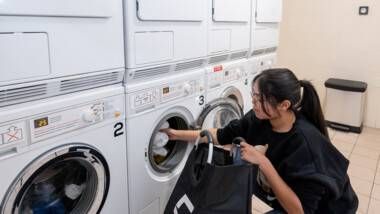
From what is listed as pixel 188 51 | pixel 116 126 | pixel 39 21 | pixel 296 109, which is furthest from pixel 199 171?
pixel 39 21

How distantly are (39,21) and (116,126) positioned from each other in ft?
1.71

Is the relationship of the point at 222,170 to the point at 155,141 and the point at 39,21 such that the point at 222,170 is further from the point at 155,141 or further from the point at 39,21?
the point at 39,21

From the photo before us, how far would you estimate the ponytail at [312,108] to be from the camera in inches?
56.8

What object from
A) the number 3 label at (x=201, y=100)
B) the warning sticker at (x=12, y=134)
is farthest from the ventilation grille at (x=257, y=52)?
the warning sticker at (x=12, y=134)

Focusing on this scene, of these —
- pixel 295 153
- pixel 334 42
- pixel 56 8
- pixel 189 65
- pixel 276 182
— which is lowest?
pixel 276 182

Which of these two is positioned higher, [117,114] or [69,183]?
[117,114]

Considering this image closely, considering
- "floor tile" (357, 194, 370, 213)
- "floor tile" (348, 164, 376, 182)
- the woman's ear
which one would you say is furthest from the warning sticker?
"floor tile" (348, 164, 376, 182)

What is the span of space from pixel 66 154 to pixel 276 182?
0.81 m

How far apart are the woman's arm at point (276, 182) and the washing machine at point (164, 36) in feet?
1.88

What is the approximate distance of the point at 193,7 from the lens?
165cm

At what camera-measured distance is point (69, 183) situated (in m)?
1.47

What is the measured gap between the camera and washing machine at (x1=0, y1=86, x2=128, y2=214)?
105 centimetres

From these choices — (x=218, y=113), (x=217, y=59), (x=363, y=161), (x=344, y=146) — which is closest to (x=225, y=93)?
(x=218, y=113)

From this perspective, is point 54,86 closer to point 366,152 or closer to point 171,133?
point 171,133
